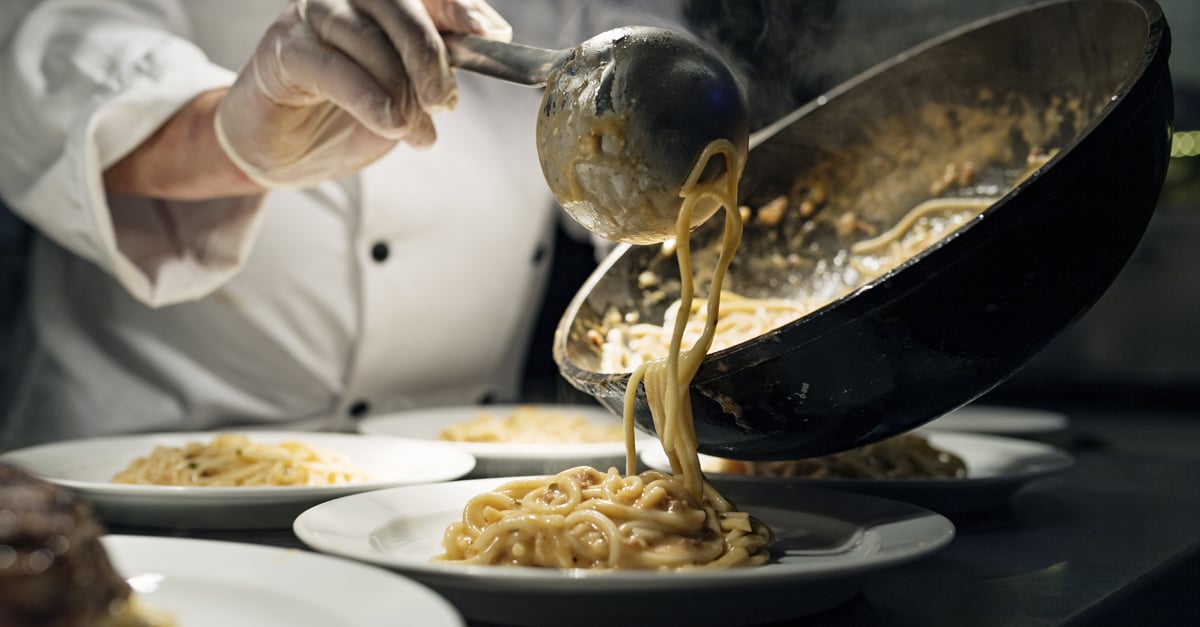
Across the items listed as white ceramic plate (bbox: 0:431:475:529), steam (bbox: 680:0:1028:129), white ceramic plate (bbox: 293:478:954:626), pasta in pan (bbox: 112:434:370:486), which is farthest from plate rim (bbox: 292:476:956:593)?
steam (bbox: 680:0:1028:129)

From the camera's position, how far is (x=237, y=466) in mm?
1598

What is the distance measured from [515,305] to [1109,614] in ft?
6.18

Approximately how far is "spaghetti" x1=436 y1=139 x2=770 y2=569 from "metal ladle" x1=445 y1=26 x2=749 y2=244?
0.10 ft

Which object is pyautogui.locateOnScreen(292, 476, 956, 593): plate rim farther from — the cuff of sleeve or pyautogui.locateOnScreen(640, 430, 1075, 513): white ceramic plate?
the cuff of sleeve

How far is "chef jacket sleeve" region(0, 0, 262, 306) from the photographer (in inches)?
76.4

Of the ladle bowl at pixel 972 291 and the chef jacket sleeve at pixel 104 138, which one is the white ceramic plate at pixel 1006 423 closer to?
the ladle bowl at pixel 972 291

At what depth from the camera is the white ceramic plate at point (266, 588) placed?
0.78m

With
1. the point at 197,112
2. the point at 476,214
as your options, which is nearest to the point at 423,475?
the point at 197,112

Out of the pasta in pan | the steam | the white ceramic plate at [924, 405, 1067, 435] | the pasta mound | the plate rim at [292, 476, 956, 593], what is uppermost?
the steam

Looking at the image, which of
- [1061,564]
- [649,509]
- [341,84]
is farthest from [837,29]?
[649,509]

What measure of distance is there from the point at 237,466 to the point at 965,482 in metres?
1.09

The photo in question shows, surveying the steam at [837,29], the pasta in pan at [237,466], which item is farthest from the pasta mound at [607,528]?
the steam at [837,29]

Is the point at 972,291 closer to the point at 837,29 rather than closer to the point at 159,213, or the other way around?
the point at 159,213

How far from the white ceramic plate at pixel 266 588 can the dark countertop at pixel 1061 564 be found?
13.6 inches
